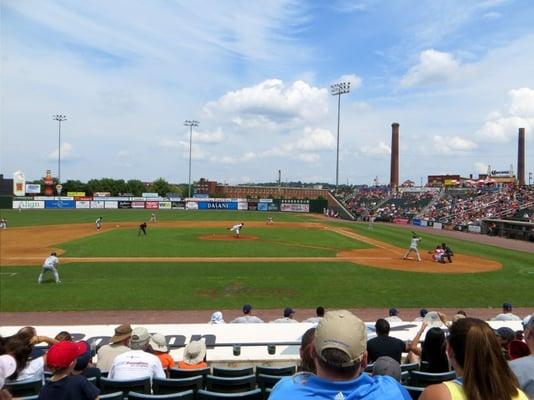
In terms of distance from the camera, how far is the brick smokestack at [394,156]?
8979cm

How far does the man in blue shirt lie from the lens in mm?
2365

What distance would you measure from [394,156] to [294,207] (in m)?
23.1

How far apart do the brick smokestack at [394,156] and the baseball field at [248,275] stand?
55.0 m

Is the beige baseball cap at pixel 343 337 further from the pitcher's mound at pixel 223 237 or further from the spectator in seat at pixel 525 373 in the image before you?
the pitcher's mound at pixel 223 237

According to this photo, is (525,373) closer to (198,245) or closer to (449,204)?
(198,245)

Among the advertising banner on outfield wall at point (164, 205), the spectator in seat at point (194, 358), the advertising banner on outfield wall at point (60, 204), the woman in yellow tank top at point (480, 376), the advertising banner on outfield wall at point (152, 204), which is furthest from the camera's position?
the advertising banner on outfield wall at point (164, 205)

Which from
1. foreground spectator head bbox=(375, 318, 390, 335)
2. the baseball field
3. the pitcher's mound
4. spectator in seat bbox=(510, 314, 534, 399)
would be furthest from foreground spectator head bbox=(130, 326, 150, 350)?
the pitcher's mound

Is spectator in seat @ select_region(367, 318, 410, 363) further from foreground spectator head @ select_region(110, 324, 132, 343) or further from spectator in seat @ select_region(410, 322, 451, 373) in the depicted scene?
foreground spectator head @ select_region(110, 324, 132, 343)

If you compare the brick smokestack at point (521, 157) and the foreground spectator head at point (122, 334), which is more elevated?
the brick smokestack at point (521, 157)

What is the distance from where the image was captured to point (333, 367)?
2395mm

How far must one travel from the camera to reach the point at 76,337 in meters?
9.18

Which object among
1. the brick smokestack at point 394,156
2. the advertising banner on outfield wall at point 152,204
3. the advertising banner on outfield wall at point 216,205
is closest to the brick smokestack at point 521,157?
the brick smokestack at point 394,156

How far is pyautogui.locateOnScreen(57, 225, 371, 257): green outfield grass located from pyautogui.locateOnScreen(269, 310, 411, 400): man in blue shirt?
2563cm

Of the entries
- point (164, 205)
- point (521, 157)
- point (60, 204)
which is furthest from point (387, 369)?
point (521, 157)
